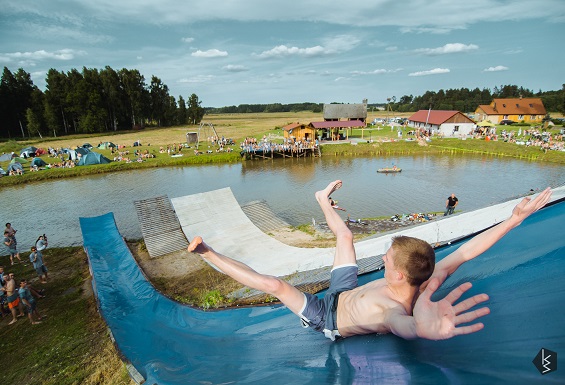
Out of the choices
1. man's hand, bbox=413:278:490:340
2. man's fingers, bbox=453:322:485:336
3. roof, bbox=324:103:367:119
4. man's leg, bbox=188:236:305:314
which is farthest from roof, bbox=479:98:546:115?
man's fingers, bbox=453:322:485:336

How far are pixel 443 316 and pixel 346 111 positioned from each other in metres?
56.2

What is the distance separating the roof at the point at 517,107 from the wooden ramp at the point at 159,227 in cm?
7231

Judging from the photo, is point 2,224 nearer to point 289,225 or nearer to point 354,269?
point 289,225

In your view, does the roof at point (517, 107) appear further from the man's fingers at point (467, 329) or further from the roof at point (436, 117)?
the man's fingers at point (467, 329)

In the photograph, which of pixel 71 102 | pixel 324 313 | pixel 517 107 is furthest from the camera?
pixel 517 107

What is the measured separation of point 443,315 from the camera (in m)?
1.79

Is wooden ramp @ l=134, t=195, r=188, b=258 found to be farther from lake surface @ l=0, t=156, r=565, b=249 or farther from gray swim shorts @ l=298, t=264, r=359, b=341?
gray swim shorts @ l=298, t=264, r=359, b=341

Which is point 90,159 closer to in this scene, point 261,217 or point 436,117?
point 261,217

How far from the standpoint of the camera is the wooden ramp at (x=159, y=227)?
12.5 m

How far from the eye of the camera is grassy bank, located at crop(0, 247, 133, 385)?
6.33 meters

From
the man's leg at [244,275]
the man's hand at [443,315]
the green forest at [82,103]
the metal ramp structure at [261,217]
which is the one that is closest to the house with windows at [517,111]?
the green forest at [82,103]

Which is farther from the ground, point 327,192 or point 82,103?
point 82,103

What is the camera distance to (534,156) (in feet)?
99.5

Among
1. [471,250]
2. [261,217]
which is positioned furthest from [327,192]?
[261,217]
